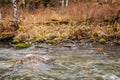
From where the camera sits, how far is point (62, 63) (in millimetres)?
14727

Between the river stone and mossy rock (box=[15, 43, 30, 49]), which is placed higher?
the river stone

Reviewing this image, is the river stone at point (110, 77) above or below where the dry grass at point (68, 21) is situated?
below

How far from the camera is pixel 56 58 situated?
52.8ft

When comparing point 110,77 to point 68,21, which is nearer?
point 110,77

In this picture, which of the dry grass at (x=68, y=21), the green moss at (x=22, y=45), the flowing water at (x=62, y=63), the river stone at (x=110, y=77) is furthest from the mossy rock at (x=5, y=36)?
the river stone at (x=110, y=77)

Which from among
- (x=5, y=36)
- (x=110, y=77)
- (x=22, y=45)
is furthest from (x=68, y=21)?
(x=110, y=77)

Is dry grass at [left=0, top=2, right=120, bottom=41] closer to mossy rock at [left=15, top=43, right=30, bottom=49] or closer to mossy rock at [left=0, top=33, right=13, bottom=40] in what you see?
mossy rock at [left=0, top=33, right=13, bottom=40]

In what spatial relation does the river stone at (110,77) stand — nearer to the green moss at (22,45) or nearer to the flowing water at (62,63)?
the flowing water at (62,63)

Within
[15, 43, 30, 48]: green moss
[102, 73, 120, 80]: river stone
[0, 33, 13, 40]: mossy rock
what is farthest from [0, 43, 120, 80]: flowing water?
[0, 33, 13, 40]: mossy rock

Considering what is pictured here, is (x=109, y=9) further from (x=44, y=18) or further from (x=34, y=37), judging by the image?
(x=34, y=37)

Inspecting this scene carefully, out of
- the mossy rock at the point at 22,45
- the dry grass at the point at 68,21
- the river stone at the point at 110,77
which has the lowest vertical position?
the mossy rock at the point at 22,45

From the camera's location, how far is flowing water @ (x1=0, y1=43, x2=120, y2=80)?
40.4 feet

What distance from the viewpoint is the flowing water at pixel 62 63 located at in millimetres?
12309

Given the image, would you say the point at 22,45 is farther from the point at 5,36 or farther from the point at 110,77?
the point at 110,77
